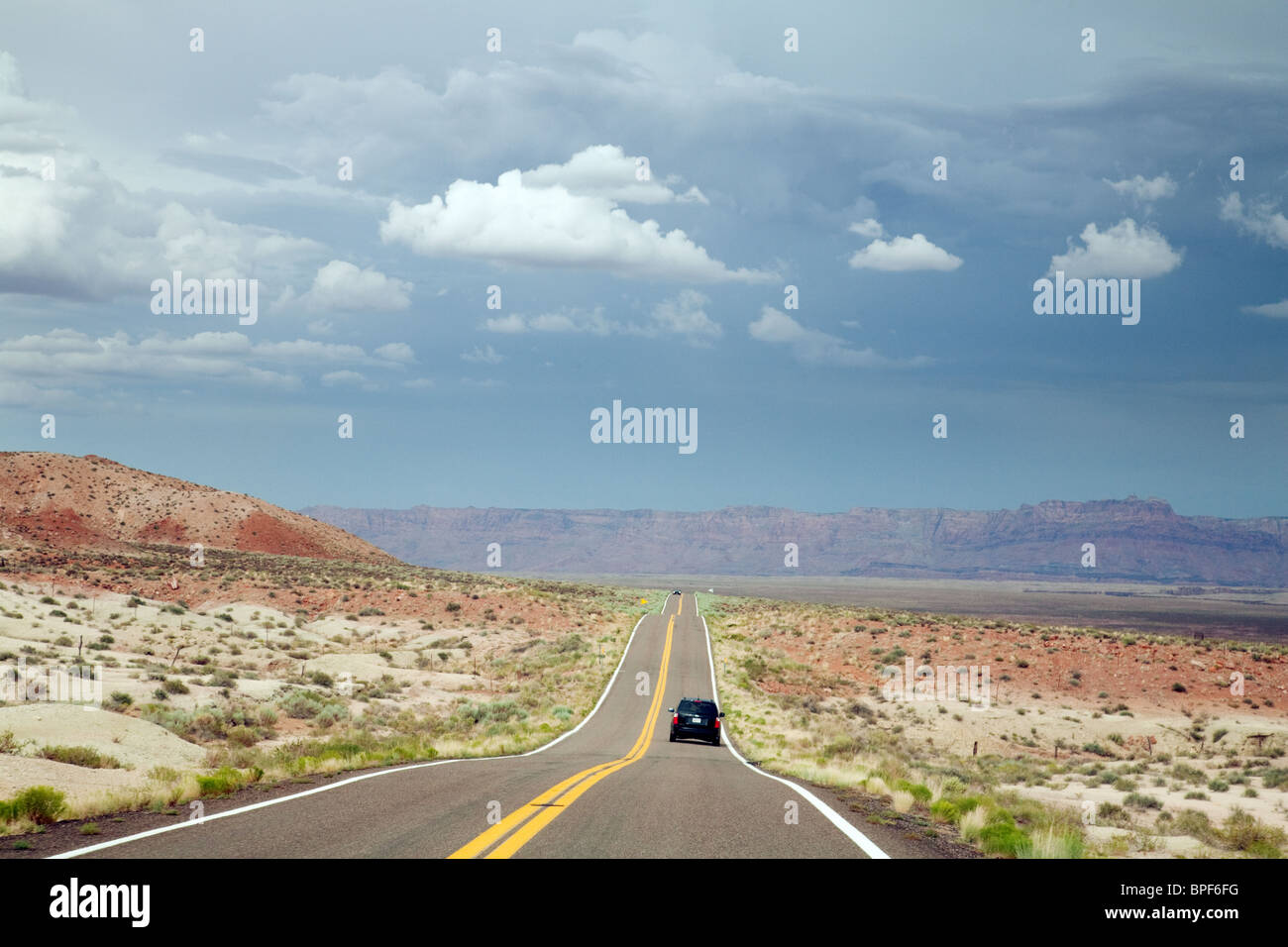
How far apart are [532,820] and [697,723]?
72.6 ft

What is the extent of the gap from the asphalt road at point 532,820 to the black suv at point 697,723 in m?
13.4

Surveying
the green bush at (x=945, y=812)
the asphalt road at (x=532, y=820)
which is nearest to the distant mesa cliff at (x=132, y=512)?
the asphalt road at (x=532, y=820)

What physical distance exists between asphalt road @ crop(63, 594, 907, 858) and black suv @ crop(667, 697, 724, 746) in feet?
44.0

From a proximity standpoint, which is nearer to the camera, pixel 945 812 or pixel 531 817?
pixel 531 817

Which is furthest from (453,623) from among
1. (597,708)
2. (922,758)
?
(922,758)

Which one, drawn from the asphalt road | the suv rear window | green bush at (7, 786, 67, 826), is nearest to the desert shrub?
the suv rear window

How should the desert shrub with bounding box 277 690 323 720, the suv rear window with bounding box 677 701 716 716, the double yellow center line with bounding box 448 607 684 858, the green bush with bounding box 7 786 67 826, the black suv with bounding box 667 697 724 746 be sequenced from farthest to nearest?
the suv rear window with bounding box 677 701 716 716 → the black suv with bounding box 667 697 724 746 → the desert shrub with bounding box 277 690 323 720 → the green bush with bounding box 7 786 67 826 → the double yellow center line with bounding box 448 607 684 858

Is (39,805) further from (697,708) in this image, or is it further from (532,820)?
(697,708)

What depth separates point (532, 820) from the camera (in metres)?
9.74

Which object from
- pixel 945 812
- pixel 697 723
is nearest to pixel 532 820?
pixel 945 812

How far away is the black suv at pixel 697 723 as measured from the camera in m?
31.1

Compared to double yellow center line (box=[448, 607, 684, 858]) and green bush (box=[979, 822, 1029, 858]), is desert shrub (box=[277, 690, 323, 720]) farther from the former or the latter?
A: green bush (box=[979, 822, 1029, 858])

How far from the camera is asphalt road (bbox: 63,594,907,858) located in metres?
8.34
